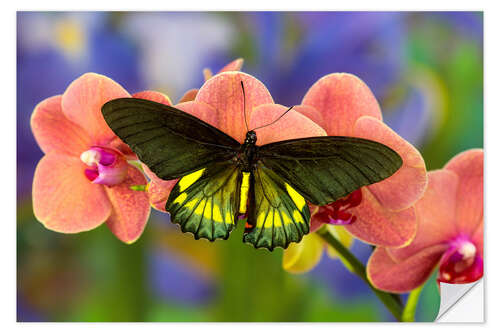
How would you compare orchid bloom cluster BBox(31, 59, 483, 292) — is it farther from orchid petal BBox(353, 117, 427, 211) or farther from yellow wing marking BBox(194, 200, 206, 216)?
yellow wing marking BBox(194, 200, 206, 216)

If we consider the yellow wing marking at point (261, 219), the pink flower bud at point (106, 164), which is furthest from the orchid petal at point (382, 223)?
the pink flower bud at point (106, 164)

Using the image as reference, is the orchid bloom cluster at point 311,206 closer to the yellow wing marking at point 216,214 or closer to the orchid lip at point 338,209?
the orchid lip at point 338,209

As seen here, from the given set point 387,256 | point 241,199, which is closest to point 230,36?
point 241,199

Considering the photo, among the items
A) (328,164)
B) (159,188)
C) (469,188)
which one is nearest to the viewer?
(328,164)

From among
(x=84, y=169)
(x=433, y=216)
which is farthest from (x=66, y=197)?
(x=433, y=216)

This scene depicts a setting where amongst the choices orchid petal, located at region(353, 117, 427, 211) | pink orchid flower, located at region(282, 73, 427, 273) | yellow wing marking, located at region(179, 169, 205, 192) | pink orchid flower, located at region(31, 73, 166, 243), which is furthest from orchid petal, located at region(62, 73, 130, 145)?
orchid petal, located at region(353, 117, 427, 211)

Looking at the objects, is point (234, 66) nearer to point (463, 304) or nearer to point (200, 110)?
point (200, 110)
